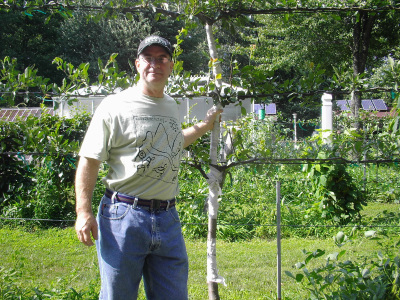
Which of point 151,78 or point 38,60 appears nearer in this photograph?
point 151,78

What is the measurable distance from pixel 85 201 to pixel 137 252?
14.3 inches

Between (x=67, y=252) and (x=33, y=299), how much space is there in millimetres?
2242

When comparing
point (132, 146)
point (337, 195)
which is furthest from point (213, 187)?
point (337, 195)

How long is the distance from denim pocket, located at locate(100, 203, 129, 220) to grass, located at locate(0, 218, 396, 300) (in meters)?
1.13

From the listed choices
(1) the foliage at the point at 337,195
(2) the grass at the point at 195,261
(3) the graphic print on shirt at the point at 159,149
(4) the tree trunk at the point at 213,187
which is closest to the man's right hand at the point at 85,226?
(3) the graphic print on shirt at the point at 159,149

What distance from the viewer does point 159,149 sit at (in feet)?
7.32

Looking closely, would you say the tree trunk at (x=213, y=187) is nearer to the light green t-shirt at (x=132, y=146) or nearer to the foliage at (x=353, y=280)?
the foliage at (x=353, y=280)

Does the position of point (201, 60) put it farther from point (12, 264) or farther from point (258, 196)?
point (12, 264)

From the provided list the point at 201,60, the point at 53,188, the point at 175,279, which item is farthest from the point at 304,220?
the point at 201,60

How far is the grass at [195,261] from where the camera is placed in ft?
12.5

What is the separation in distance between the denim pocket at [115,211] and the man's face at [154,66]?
0.65m

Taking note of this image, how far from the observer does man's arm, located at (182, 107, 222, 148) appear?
2558 mm

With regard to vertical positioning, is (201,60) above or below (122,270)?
above

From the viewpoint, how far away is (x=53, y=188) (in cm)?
643
